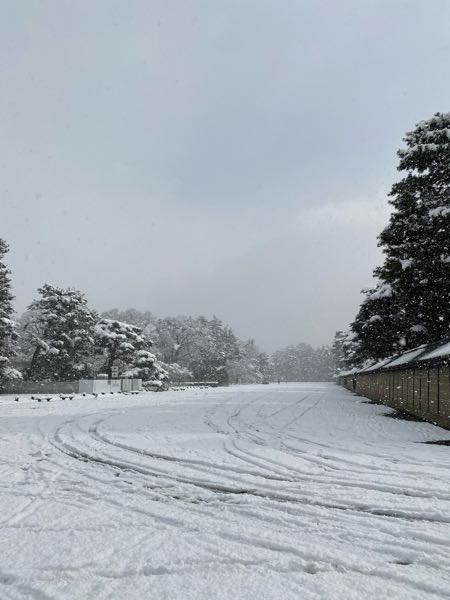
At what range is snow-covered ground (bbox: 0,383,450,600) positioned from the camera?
3.69 metres

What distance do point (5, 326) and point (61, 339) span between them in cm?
1087

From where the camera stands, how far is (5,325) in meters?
38.8

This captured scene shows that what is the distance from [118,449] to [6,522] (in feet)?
16.8

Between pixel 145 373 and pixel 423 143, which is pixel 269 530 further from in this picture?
pixel 145 373

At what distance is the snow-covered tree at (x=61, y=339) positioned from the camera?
48344 mm

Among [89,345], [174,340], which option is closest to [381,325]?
[89,345]

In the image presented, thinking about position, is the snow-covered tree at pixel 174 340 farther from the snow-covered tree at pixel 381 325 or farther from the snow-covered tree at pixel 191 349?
the snow-covered tree at pixel 381 325

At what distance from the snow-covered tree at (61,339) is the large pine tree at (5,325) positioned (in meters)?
7.12

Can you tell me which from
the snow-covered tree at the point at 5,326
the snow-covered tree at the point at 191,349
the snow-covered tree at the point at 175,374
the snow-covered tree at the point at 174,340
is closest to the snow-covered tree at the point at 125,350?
the snow-covered tree at the point at 5,326

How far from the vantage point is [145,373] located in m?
50.2

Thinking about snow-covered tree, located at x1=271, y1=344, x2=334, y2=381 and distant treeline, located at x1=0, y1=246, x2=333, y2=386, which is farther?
snow-covered tree, located at x1=271, y1=344, x2=334, y2=381

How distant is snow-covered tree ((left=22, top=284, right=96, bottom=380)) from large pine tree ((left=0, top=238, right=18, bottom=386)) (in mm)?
7121

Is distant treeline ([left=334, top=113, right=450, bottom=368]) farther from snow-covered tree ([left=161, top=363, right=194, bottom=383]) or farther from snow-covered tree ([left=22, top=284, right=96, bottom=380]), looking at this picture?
snow-covered tree ([left=161, top=363, right=194, bottom=383])

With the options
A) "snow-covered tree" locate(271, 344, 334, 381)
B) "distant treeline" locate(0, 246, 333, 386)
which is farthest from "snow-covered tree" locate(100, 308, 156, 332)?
"snow-covered tree" locate(271, 344, 334, 381)
